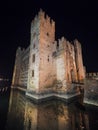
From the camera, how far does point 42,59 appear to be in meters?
13.8

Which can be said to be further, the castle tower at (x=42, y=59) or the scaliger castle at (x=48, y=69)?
the castle tower at (x=42, y=59)

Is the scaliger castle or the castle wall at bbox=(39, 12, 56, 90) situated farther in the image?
the castle wall at bbox=(39, 12, 56, 90)

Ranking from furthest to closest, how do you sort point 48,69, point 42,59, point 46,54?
point 46,54, point 48,69, point 42,59

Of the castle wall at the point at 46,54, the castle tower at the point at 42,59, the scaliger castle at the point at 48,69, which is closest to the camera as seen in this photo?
the scaliger castle at the point at 48,69

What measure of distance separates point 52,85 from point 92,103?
23.0 feet

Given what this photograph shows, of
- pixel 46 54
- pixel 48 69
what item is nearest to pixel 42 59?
pixel 46 54

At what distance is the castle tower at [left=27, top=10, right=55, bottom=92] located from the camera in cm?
1307

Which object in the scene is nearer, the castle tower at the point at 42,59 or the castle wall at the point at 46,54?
the castle tower at the point at 42,59

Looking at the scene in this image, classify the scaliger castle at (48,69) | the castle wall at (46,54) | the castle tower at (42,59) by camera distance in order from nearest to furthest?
the scaliger castle at (48,69) < the castle tower at (42,59) < the castle wall at (46,54)

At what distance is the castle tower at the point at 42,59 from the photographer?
42.9 feet

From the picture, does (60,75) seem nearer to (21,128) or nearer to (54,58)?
(54,58)

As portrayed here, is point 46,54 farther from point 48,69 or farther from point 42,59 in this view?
point 48,69

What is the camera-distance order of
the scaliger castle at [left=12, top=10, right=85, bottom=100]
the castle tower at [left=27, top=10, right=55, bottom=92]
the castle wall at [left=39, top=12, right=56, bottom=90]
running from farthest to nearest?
the castle wall at [left=39, top=12, right=56, bottom=90] → the castle tower at [left=27, top=10, right=55, bottom=92] → the scaliger castle at [left=12, top=10, right=85, bottom=100]

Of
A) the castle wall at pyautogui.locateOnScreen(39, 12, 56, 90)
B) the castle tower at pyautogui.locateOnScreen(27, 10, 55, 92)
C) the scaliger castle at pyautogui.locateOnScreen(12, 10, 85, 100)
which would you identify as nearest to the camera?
the scaliger castle at pyautogui.locateOnScreen(12, 10, 85, 100)
